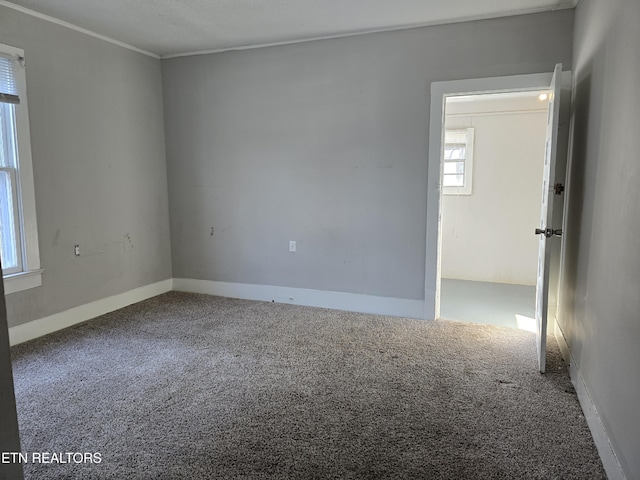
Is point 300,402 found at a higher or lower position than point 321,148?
lower

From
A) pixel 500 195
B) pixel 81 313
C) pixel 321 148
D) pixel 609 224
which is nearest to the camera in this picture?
pixel 609 224

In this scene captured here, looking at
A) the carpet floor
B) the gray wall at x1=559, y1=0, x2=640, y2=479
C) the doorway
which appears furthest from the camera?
the doorway

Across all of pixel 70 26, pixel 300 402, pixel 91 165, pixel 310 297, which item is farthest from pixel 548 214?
pixel 70 26

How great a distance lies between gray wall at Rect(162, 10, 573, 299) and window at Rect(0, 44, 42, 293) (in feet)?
5.16

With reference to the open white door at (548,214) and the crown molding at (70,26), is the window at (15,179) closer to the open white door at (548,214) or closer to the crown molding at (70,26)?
the crown molding at (70,26)

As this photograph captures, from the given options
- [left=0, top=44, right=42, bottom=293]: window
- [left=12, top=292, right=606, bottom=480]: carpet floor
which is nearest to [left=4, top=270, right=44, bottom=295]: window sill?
[left=0, top=44, right=42, bottom=293]: window

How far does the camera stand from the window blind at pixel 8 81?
313cm

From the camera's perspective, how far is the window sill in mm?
3209

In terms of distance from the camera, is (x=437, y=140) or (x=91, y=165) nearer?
(x=437, y=140)

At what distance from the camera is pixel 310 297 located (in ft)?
14.2

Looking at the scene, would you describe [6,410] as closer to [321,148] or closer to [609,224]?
[609,224]

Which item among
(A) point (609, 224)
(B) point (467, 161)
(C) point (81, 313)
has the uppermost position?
(B) point (467, 161)

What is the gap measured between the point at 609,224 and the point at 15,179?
3855 mm

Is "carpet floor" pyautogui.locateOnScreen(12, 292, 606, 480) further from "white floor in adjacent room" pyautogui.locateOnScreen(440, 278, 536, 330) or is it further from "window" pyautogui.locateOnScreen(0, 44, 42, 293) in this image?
"window" pyautogui.locateOnScreen(0, 44, 42, 293)
